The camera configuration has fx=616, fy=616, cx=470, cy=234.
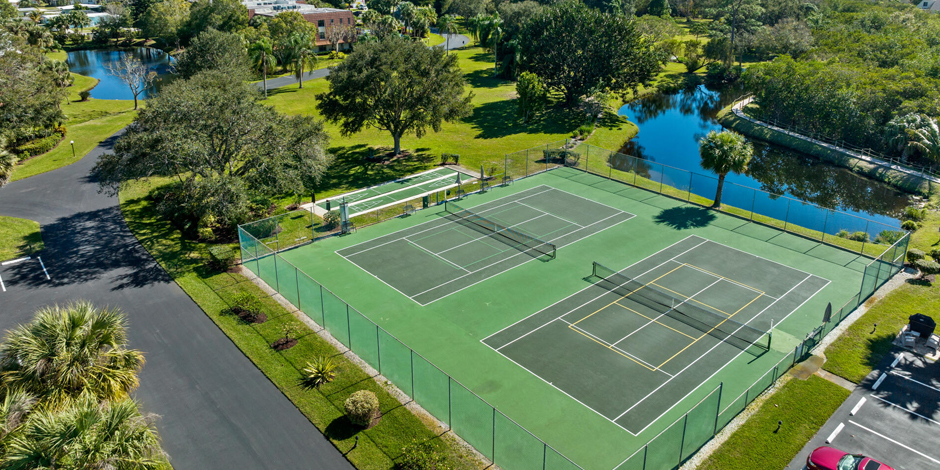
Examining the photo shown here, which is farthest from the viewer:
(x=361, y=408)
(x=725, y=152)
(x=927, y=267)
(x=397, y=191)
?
(x=397, y=191)

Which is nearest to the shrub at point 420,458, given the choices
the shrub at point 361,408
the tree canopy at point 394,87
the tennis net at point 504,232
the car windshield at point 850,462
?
the shrub at point 361,408

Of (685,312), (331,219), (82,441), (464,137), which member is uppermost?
(82,441)

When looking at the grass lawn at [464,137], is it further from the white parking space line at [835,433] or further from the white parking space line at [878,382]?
the white parking space line at [835,433]

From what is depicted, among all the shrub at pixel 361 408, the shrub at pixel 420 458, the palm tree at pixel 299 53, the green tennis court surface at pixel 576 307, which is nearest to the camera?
the shrub at pixel 420 458

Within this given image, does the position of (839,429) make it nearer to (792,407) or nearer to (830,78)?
(792,407)

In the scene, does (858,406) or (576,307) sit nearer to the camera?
(858,406)

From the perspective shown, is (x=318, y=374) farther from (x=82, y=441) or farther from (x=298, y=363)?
(x=82, y=441)

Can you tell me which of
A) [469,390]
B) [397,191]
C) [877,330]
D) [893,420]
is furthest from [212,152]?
[877,330]
